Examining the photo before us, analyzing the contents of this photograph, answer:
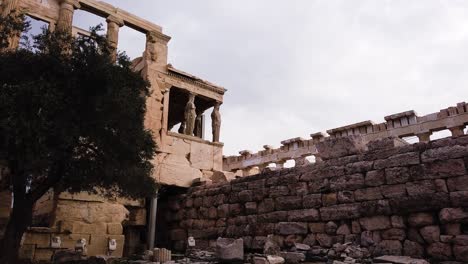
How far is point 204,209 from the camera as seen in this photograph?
39.4 feet

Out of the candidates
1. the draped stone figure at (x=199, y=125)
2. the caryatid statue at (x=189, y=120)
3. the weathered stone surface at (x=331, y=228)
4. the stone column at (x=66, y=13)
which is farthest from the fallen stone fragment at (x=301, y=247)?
the stone column at (x=66, y=13)

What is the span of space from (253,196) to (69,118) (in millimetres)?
4953

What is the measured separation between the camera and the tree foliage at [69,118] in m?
7.62

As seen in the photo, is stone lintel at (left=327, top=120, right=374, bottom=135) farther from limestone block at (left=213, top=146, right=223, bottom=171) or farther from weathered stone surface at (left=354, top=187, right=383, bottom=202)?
weathered stone surface at (left=354, top=187, right=383, bottom=202)

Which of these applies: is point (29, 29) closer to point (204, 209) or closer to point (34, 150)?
point (34, 150)

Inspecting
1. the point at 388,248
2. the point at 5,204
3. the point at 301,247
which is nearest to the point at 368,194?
the point at 388,248

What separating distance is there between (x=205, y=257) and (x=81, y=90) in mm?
4759

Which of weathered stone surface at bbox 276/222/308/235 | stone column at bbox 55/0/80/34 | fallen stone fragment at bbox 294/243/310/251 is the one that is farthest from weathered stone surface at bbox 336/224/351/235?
stone column at bbox 55/0/80/34

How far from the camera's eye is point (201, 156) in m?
14.7

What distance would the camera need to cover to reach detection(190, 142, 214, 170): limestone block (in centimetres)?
1435

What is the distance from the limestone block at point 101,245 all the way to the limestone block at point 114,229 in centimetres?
15

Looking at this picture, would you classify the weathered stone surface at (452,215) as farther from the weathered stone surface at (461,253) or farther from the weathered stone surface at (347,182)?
the weathered stone surface at (347,182)

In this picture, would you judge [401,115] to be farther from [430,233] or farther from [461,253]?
[461,253]

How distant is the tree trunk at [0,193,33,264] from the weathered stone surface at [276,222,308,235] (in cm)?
561
